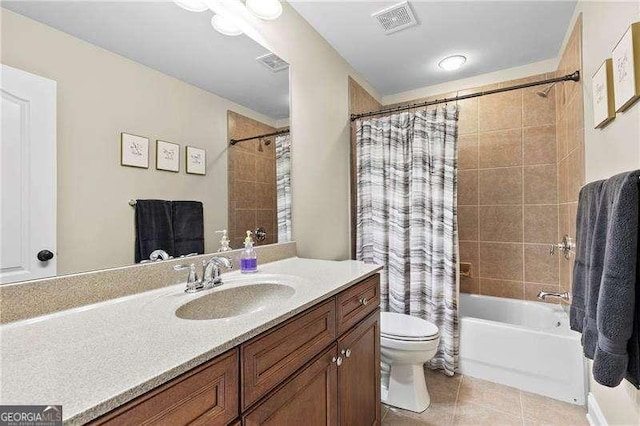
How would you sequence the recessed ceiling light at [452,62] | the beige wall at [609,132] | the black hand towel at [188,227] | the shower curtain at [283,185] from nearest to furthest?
the beige wall at [609,132]
the black hand towel at [188,227]
the shower curtain at [283,185]
the recessed ceiling light at [452,62]

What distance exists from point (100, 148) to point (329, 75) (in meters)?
1.66

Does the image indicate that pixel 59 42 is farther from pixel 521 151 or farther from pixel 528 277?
pixel 528 277

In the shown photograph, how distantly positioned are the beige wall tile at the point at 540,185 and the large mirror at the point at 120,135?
2.31m

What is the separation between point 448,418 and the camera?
166 centimetres

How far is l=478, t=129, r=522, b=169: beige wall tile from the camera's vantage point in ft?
8.39

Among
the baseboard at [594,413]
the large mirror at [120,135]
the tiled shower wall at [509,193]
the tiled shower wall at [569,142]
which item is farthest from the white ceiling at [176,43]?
the baseboard at [594,413]

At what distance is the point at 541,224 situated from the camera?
2.46 m

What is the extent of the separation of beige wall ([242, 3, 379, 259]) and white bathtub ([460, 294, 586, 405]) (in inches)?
42.9

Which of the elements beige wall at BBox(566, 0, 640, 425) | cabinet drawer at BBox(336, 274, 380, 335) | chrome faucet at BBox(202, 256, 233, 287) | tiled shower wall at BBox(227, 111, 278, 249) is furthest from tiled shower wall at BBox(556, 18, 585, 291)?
chrome faucet at BBox(202, 256, 233, 287)

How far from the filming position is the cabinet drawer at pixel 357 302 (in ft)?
3.78

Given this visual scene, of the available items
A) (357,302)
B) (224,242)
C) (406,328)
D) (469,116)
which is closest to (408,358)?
(406,328)

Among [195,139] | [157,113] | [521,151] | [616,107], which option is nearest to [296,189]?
[195,139]

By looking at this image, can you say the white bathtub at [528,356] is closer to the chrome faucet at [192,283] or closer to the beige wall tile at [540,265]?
the beige wall tile at [540,265]

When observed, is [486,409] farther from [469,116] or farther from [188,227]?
[469,116]
